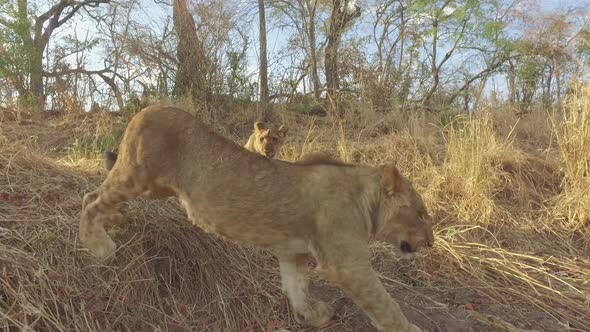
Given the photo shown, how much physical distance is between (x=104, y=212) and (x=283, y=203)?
1272mm

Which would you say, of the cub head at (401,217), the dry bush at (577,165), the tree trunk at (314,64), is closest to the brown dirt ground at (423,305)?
the cub head at (401,217)

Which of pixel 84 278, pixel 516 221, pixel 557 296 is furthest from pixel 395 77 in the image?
pixel 84 278

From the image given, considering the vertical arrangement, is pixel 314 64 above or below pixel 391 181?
above

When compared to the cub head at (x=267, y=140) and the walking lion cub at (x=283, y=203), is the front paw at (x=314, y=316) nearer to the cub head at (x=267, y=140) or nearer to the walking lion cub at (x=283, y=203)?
the walking lion cub at (x=283, y=203)

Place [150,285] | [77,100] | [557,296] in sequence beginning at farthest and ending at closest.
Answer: [77,100]
[557,296]
[150,285]

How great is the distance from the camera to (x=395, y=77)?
37.3ft

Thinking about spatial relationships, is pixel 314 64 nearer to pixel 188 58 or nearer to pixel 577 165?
pixel 188 58

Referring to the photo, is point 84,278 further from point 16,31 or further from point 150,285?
point 16,31

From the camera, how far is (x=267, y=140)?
6.39 m

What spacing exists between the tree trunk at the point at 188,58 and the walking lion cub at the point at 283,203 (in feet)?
20.7

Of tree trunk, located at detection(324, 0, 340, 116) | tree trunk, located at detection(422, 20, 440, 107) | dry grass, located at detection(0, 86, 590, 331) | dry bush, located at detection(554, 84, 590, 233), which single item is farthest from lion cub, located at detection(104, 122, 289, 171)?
tree trunk, located at detection(422, 20, 440, 107)

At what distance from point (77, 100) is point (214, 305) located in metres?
8.37

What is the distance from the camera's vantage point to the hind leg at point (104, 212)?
3.15 metres

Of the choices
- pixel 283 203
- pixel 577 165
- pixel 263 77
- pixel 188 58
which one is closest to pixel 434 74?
pixel 263 77
